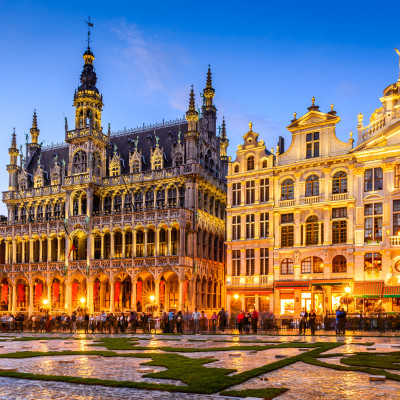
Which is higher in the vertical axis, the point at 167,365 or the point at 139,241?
the point at 139,241

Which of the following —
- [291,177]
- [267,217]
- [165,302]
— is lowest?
[165,302]

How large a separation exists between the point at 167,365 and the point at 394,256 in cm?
2998

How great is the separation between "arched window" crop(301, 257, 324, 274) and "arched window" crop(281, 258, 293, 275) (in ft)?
3.73

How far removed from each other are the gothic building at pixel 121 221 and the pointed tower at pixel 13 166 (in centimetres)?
163

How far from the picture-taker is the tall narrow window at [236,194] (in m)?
52.2

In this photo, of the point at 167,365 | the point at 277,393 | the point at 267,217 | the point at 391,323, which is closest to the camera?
the point at 277,393

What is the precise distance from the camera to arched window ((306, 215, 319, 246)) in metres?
47.0

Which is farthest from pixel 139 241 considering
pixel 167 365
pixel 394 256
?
pixel 167 365

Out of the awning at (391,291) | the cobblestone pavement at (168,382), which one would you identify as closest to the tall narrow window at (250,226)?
the awning at (391,291)

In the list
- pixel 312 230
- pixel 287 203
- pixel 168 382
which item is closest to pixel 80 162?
pixel 287 203

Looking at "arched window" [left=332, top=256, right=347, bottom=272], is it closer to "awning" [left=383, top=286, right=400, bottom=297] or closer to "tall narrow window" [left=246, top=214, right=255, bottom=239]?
"awning" [left=383, top=286, right=400, bottom=297]

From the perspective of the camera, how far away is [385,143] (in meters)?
44.0

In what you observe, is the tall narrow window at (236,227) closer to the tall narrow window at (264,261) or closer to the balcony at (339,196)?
the tall narrow window at (264,261)

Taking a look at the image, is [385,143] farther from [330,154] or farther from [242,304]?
[242,304]
